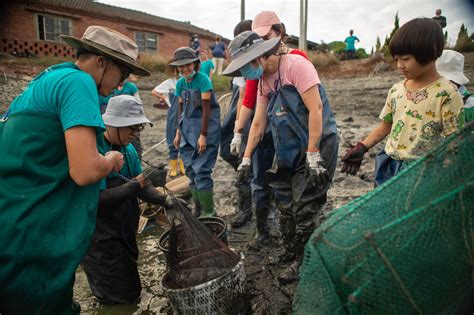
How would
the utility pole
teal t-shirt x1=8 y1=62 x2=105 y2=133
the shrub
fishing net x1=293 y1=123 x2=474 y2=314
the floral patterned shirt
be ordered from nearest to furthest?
fishing net x1=293 y1=123 x2=474 y2=314 < teal t-shirt x1=8 y1=62 x2=105 y2=133 < the floral patterned shirt < the utility pole < the shrub

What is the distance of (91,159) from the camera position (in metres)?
1.67

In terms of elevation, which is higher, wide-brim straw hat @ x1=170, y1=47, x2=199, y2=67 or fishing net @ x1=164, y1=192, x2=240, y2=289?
wide-brim straw hat @ x1=170, y1=47, x2=199, y2=67

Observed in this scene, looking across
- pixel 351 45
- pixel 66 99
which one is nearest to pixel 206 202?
pixel 66 99

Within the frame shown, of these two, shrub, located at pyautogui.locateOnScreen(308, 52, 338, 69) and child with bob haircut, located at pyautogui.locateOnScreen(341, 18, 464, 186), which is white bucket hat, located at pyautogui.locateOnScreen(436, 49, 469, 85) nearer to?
child with bob haircut, located at pyautogui.locateOnScreen(341, 18, 464, 186)

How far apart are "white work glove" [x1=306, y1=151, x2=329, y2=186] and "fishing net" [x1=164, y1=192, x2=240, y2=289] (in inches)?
31.6

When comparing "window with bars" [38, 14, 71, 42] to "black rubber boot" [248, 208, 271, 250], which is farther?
"window with bars" [38, 14, 71, 42]

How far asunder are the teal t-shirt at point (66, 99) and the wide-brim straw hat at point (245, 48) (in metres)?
1.17

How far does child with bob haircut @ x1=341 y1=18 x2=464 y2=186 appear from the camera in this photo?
6.23ft

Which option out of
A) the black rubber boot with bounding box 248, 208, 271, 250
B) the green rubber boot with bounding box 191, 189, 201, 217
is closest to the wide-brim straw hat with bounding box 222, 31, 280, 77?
the black rubber boot with bounding box 248, 208, 271, 250

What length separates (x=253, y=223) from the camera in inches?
173

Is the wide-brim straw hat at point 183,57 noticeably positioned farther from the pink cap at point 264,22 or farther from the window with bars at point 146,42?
the window with bars at point 146,42

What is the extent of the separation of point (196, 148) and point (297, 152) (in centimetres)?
198

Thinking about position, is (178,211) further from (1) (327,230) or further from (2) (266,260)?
(1) (327,230)

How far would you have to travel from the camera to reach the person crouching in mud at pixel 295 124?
8.34 ft
